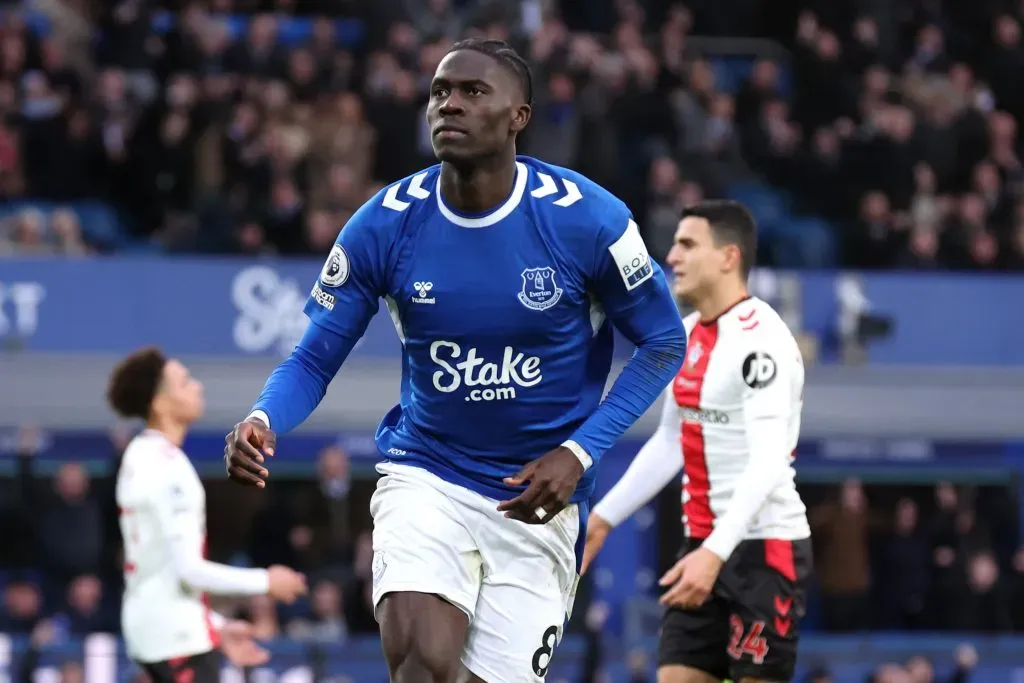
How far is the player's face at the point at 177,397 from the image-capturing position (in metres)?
7.64

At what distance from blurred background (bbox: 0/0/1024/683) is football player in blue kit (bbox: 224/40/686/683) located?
23.9 feet

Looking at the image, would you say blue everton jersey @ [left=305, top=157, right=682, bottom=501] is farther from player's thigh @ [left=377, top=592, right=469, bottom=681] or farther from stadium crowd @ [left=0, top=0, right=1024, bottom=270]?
stadium crowd @ [left=0, top=0, right=1024, bottom=270]

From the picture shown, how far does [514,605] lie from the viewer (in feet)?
17.6

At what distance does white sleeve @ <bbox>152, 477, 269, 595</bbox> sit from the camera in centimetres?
722

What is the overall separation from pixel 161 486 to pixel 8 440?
26.7 ft

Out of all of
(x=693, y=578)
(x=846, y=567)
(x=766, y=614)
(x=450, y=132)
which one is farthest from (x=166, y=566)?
(x=846, y=567)

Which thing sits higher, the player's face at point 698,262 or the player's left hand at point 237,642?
the player's face at point 698,262

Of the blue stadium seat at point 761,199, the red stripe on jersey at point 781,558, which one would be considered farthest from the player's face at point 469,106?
the blue stadium seat at point 761,199

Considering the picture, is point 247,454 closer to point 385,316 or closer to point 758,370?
point 758,370

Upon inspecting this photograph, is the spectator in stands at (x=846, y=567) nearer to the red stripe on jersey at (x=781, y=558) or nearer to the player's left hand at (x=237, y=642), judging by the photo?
the red stripe on jersey at (x=781, y=558)

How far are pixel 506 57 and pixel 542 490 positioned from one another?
50.7 inches

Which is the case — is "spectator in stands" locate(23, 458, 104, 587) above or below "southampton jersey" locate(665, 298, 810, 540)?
below

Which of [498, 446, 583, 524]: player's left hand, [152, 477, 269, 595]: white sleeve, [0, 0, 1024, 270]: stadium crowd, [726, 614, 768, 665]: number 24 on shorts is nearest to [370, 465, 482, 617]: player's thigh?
[498, 446, 583, 524]: player's left hand

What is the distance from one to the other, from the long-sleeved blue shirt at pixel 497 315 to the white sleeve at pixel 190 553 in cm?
198
